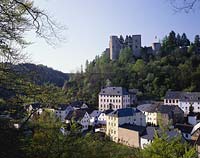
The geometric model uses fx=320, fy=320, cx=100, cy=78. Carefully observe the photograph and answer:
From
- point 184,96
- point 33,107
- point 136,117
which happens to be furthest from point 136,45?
point 33,107

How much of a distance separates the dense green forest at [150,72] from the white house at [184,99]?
11.1 ft

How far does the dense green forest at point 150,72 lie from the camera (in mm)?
43062

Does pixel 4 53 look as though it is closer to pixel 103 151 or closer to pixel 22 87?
pixel 22 87

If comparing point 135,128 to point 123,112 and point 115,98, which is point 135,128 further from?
point 115,98

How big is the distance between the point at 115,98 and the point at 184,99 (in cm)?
869

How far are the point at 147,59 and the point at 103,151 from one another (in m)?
48.0

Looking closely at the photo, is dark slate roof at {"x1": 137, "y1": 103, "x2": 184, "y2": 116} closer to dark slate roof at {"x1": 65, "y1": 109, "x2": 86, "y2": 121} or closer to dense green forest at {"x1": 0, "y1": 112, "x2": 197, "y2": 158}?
dark slate roof at {"x1": 65, "y1": 109, "x2": 86, "y2": 121}

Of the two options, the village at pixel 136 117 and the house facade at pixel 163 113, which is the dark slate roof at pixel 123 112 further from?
the house facade at pixel 163 113

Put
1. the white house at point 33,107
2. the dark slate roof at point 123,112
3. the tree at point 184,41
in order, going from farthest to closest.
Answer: the tree at point 184,41 → the dark slate roof at point 123,112 → the white house at point 33,107

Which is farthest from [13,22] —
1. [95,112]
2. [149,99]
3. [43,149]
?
[149,99]

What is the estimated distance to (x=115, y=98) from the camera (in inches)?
1617

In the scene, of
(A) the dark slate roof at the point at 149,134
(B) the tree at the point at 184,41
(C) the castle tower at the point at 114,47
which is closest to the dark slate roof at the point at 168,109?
(A) the dark slate roof at the point at 149,134

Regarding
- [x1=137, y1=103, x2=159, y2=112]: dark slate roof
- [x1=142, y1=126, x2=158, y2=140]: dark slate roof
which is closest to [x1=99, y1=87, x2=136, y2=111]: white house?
[x1=137, y1=103, x2=159, y2=112]: dark slate roof

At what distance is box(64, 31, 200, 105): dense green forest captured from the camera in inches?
1695
